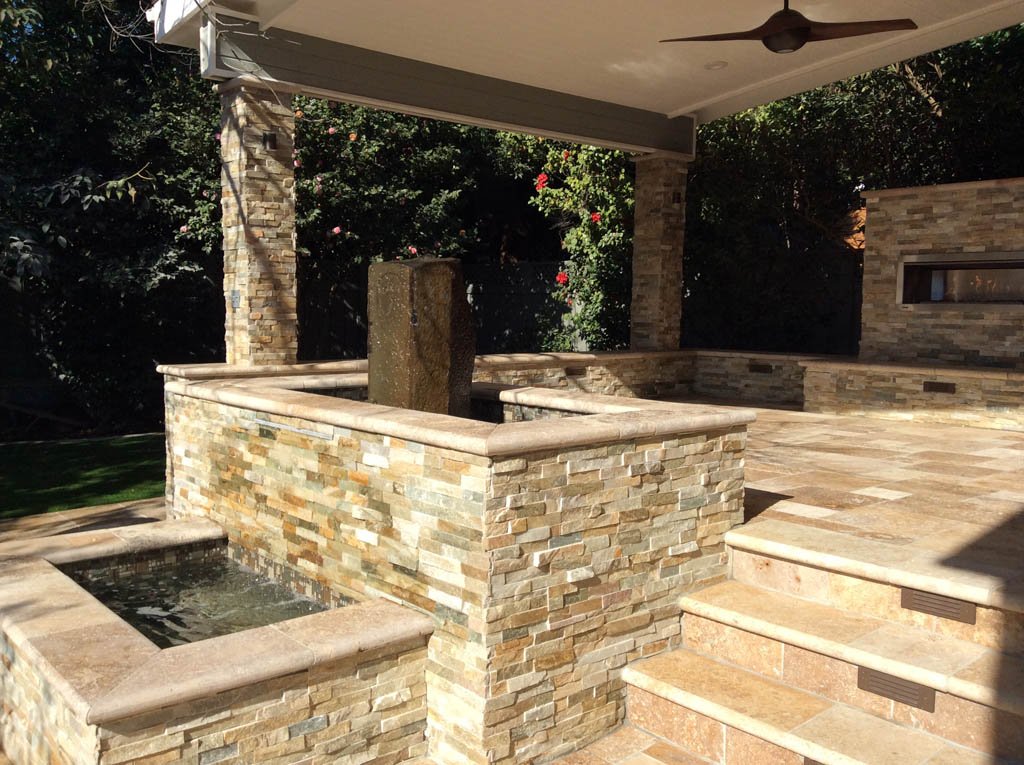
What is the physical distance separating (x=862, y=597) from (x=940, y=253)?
6346 millimetres

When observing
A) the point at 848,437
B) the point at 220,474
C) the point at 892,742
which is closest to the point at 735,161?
the point at 848,437

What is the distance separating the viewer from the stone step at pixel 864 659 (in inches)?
115

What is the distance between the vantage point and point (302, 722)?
313 cm

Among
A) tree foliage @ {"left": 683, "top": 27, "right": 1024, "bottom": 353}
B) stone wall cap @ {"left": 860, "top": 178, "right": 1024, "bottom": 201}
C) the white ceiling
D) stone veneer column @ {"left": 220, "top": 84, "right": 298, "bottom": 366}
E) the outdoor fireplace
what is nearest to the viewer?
the white ceiling

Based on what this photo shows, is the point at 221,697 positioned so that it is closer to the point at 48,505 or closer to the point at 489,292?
the point at 48,505

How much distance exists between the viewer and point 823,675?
10.9 feet

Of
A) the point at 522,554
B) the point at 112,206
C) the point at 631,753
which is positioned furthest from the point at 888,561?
the point at 112,206

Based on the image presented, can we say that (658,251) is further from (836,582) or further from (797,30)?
(836,582)

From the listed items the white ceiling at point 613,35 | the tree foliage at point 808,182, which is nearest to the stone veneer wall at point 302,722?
the white ceiling at point 613,35

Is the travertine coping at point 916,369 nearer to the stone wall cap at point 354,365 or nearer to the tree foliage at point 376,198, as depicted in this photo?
the stone wall cap at point 354,365

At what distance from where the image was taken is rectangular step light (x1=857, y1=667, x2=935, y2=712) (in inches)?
120

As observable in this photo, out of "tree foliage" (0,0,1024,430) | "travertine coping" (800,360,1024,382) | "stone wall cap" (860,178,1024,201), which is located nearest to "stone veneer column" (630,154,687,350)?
"tree foliage" (0,0,1024,430)

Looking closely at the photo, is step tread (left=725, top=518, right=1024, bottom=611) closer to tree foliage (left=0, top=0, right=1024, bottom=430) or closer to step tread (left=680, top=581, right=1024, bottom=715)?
step tread (left=680, top=581, right=1024, bottom=715)

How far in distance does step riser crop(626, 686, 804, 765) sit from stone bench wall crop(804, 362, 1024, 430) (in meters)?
5.62
